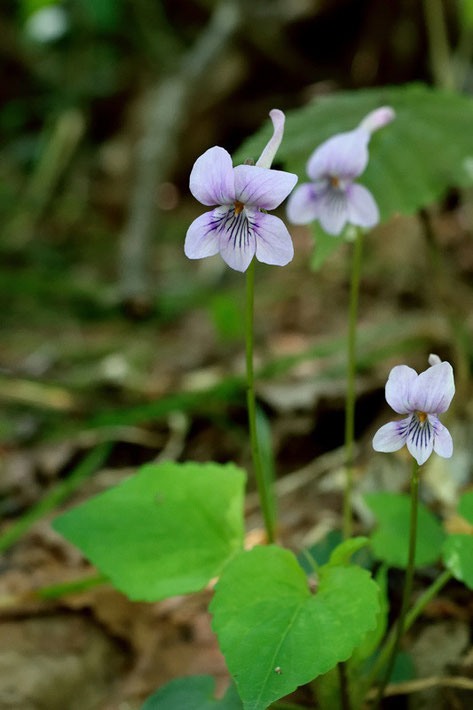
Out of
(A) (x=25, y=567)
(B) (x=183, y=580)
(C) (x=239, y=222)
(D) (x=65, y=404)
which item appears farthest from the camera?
(D) (x=65, y=404)

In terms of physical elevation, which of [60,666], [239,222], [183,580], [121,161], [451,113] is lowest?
[60,666]

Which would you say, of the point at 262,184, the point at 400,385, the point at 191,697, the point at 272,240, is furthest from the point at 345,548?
the point at 262,184

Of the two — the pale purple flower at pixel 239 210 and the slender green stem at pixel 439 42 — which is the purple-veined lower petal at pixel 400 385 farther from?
the slender green stem at pixel 439 42

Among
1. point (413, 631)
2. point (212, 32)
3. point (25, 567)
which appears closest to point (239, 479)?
point (413, 631)

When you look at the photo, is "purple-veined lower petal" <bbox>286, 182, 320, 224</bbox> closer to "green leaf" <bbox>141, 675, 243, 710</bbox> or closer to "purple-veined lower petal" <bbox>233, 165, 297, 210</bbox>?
"purple-veined lower petal" <bbox>233, 165, 297, 210</bbox>

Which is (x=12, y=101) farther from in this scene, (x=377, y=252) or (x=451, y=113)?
(x=451, y=113)

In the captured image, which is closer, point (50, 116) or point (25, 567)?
point (25, 567)

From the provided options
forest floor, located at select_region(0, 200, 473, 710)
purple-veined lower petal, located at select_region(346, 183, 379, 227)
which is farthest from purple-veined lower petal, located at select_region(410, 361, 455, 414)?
forest floor, located at select_region(0, 200, 473, 710)

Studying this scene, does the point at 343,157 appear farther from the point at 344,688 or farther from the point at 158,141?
the point at 158,141
